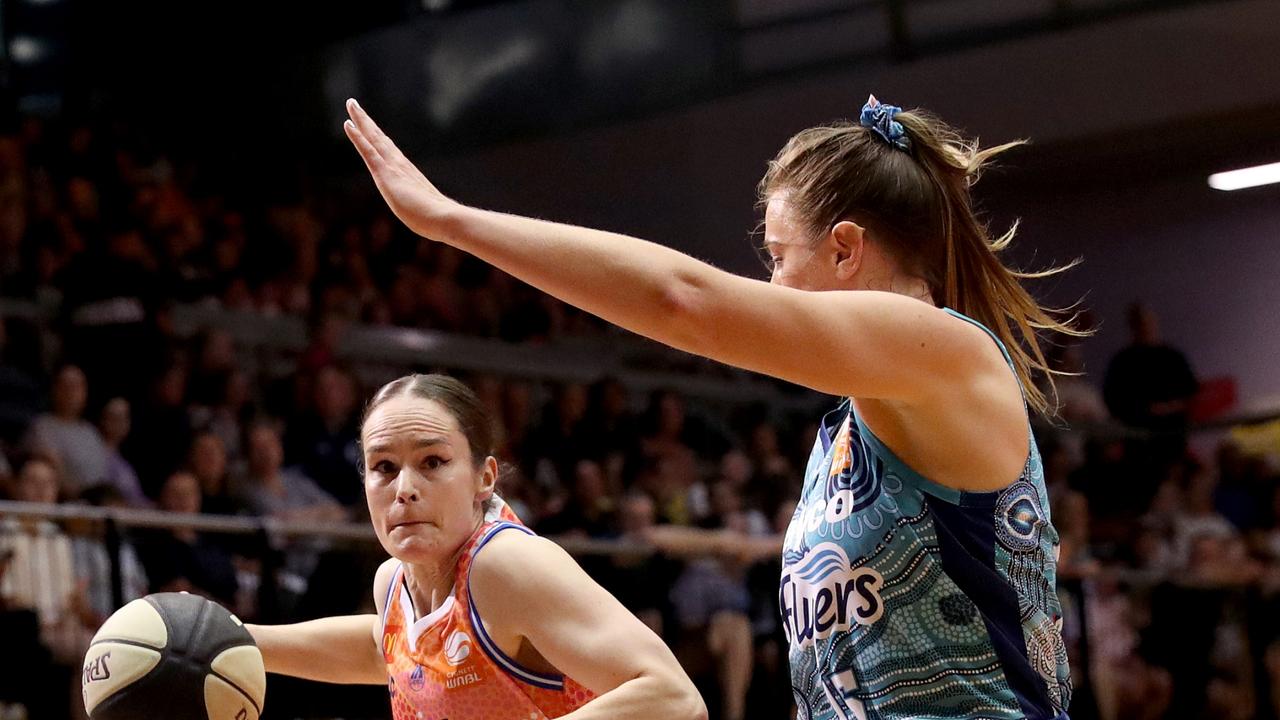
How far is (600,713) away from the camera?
2.27 meters

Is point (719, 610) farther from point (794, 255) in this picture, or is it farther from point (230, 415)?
point (794, 255)

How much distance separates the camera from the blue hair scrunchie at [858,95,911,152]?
2.09 metres

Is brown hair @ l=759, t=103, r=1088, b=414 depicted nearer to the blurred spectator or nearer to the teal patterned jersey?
the teal patterned jersey

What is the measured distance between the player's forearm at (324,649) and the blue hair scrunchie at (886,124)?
1313 millimetres

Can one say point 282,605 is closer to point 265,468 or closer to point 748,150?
point 265,468

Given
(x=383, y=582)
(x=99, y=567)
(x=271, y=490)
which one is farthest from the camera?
(x=271, y=490)

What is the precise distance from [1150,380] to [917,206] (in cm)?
885

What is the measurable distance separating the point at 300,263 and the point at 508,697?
278 inches

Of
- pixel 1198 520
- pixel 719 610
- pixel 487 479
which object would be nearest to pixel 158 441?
pixel 719 610

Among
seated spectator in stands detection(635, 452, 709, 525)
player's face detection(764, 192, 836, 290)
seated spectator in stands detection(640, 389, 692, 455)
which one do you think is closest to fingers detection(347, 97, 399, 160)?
player's face detection(764, 192, 836, 290)

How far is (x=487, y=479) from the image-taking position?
283 cm

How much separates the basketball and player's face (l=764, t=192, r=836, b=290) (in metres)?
1.15

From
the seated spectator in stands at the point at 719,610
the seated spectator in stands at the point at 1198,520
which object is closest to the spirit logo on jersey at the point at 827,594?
the seated spectator in stands at the point at 719,610

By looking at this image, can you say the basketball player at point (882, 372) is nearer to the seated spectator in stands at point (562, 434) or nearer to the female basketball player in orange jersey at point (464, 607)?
the female basketball player in orange jersey at point (464, 607)
